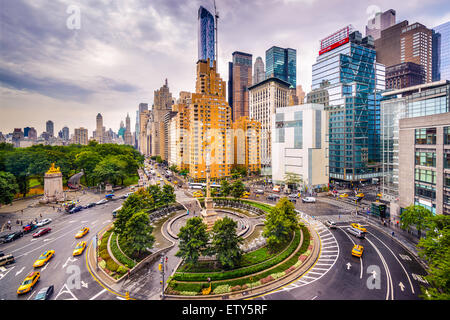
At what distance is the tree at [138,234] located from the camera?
2281 cm

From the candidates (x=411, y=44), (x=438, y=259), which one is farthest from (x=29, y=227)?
(x=411, y=44)

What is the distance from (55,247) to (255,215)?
30976 millimetres

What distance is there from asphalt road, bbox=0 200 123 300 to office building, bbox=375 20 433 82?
14685cm

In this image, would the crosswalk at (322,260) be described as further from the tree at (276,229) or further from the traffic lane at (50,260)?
the traffic lane at (50,260)

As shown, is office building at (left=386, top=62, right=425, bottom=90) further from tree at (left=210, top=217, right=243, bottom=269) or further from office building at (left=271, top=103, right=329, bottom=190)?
tree at (left=210, top=217, right=243, bottom=269)

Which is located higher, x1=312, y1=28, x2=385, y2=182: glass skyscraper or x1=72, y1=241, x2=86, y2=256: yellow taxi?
x1=312, y1=28, x2=385, y2=182: glass skyscraper

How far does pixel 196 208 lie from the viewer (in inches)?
1678

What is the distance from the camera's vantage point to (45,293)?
1750cm

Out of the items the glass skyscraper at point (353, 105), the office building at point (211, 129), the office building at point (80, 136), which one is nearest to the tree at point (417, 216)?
the glass skyscraper at point (353, 105)

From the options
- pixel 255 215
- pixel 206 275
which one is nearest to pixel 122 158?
pixel 255 215

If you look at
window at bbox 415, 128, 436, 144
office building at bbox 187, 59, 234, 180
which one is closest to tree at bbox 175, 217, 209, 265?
window at bbox 415, 128, 436, 144

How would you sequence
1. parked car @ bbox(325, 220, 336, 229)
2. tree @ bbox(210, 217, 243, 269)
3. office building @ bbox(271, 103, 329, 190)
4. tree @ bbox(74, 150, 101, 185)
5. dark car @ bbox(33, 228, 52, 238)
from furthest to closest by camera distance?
tree @ bbox(74, 150, 101, 185)
office building @ bbox(271, 103, 329, 190)
parked car @ bbox(325, 220, 336, 229)
dark car @ bbox(33, 228, 52, 238)
tree @ bbox(210, 217, 243, 269)

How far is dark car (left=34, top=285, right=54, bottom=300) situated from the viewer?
1709cm

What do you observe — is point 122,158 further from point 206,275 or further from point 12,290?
point 206,275
